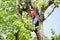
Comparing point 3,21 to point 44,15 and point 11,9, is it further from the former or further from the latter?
point 44,15

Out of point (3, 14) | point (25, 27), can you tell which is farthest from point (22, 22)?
point (3, 14)

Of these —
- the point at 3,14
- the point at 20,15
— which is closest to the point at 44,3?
the point at 20,15

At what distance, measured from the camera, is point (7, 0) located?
35.7ft

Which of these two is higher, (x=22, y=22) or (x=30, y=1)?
(x=30, y=1)

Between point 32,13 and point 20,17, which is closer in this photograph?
point 32,13

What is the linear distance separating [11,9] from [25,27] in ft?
5.68

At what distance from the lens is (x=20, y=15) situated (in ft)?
32.6

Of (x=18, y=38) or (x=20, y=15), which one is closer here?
(x=20, y=15)

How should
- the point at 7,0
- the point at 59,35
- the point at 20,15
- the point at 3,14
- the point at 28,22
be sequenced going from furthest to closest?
1. the point at 59,35
2. the point at 3,14
3. the point at 7,0
4. the point at 20,15
5. the point at 28,22

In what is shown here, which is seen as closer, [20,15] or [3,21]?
[20,15]

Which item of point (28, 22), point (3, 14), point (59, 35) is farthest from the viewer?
point (59, 35)

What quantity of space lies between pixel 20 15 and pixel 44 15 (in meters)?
1.16

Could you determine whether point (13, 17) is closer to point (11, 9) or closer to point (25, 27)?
point (11, 9)

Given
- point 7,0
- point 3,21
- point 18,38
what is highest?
point 7,0
